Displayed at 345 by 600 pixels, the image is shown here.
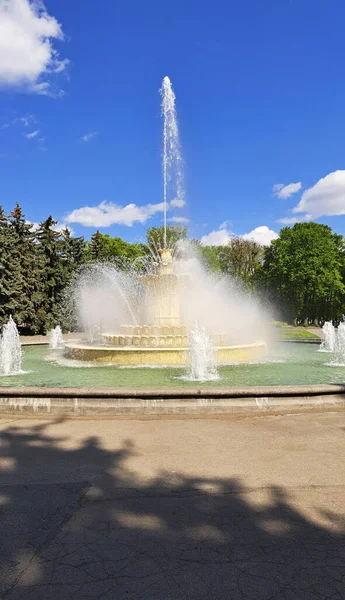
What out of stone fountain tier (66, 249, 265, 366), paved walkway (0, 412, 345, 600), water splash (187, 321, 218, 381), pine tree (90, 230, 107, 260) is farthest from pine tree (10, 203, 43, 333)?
paved walkway (0, 412, 345, 600)

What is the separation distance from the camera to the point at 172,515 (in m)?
3.71

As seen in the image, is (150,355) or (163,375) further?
(150,355)

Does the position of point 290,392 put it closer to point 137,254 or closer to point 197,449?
point 197,449

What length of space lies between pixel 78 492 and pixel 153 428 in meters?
2.34

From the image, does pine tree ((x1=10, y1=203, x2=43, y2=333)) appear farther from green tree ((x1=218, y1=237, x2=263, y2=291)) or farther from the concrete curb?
green tree ((x1=218, y1=237, x2=263, y2=291))

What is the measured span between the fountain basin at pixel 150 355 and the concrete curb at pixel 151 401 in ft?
20.8

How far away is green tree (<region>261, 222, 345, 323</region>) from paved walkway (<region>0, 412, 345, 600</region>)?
48.0m

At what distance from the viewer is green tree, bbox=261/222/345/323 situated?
170 ft

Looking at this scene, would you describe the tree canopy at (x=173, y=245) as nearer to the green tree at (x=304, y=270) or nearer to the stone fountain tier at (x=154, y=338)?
the green tree at (x=304, y=270)

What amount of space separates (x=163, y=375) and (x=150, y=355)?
7.37ft

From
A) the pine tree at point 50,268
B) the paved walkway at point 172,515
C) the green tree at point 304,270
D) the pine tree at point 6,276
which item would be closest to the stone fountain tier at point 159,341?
the paved walkway at point 172,515

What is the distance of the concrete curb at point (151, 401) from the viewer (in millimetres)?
7098

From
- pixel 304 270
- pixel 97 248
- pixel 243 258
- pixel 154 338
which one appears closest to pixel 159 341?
pixel 154 338

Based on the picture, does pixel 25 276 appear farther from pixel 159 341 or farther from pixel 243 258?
pixel 243 258
